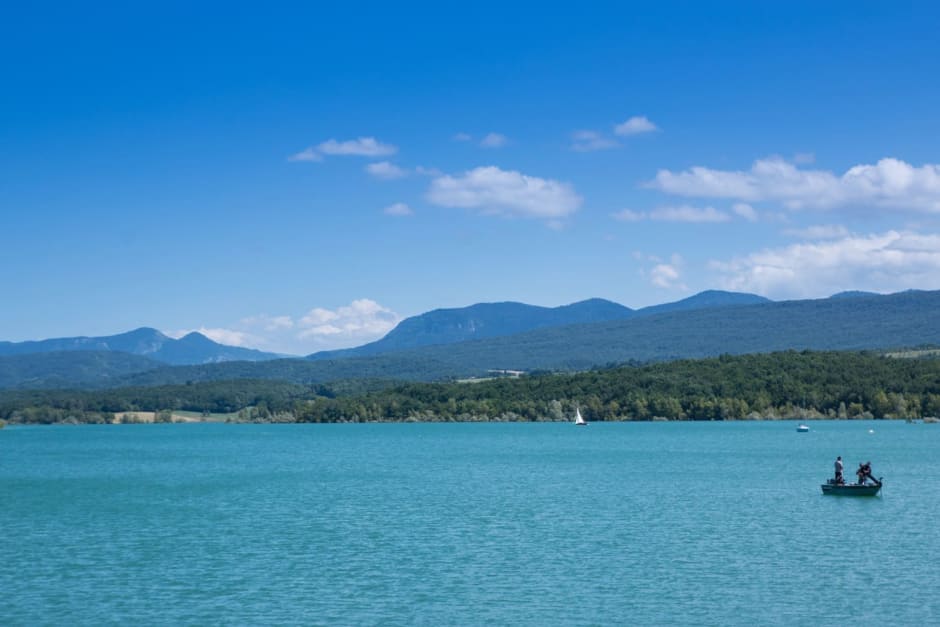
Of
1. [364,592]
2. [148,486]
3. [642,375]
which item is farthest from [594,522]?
[642,375]

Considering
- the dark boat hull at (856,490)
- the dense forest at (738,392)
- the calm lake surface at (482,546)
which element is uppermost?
the dense forest at (738,392)

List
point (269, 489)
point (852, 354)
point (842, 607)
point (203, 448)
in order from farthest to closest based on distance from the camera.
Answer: point (852, 354)
point (203, 448)
point (269, 489)
point (842, 607)

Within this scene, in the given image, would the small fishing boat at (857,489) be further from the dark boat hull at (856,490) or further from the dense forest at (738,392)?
the dense forest at (738,392)

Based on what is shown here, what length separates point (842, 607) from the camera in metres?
28.8

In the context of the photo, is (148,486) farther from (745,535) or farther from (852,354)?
(852,354)

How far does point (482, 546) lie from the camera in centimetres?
3981

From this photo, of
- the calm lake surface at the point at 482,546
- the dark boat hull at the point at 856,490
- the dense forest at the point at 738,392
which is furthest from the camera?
the dense forest at the point at 738,392

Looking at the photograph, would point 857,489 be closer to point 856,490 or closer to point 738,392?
point 856,490

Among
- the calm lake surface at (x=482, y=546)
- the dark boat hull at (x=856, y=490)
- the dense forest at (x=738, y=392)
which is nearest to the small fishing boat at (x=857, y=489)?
the dark boat hull at (x=856, y=490)

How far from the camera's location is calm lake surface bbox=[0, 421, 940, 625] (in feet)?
97.1

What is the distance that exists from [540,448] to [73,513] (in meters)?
58.3

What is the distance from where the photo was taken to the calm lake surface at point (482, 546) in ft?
97.1

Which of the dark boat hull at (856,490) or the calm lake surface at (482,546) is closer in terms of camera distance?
the calm lake surface at (482,546)

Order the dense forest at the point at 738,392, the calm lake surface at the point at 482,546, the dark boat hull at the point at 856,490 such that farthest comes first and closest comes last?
the dense forest at the point at 738,392
the dark boat hull at the point at 856,490
the calm lake surface at the point at 482,546
